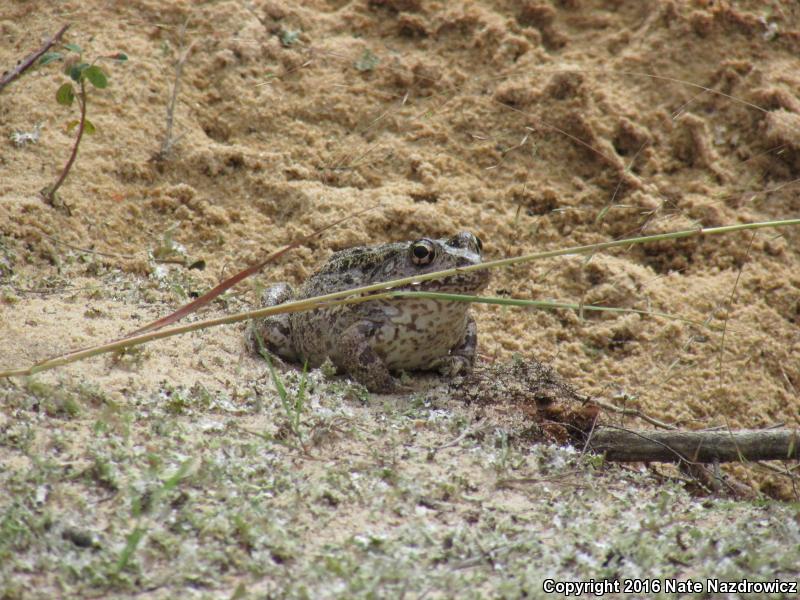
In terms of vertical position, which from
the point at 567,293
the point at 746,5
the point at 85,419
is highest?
the point at 746,5

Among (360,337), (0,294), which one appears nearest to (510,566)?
(360,337)

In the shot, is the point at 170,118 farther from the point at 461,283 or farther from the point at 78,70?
the point at 461,283

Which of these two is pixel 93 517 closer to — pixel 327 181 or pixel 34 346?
pixel 34 346

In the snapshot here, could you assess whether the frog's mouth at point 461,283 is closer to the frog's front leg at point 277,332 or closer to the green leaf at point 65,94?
the frog's front leg at point 277,332

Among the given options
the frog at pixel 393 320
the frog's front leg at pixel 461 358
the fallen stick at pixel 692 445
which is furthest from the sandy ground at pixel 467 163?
the fallen stick at pixel 692 445

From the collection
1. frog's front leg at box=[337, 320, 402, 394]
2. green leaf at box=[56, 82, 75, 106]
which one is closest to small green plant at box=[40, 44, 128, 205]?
green leaf at box=[56, 82, 75, 106]

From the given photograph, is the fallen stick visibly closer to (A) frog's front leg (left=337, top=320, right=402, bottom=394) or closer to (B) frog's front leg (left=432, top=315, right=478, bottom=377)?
(B) frog's front leg (left=432, top=315, right=478, bottom=377)

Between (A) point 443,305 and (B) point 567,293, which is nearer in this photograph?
(A) point 443,305
